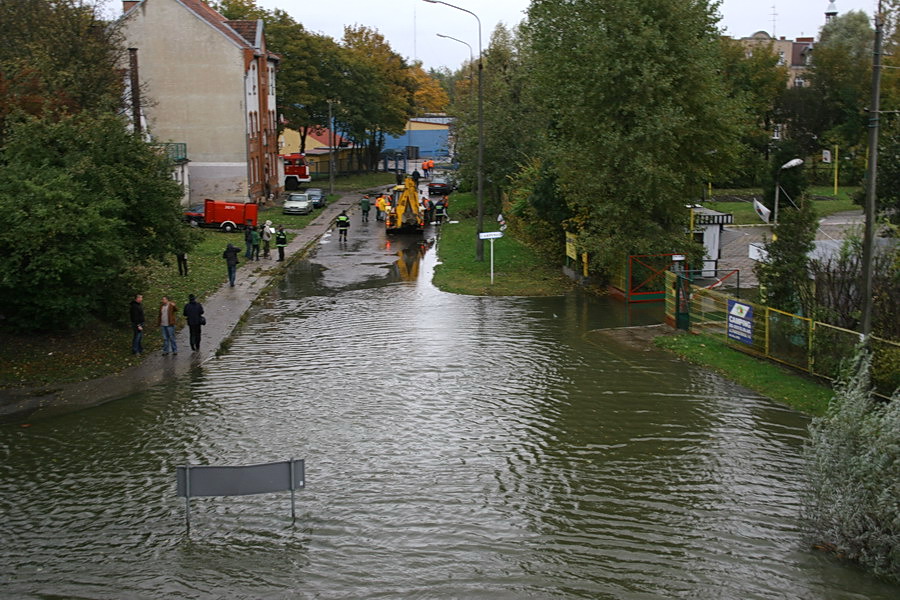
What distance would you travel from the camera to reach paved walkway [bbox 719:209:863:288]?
30.8m

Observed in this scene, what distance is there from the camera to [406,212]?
141 ft

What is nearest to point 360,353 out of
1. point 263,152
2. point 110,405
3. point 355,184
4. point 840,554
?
point 110,405

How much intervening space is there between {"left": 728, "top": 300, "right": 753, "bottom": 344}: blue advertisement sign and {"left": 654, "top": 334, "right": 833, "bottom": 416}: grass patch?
0.34 metres

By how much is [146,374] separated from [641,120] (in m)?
15.2

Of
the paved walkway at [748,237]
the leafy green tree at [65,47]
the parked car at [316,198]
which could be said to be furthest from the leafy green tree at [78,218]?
the parked car at [316,198]

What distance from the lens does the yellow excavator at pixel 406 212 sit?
4294 centimetres

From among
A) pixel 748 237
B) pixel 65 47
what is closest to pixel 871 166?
pixel 748 237

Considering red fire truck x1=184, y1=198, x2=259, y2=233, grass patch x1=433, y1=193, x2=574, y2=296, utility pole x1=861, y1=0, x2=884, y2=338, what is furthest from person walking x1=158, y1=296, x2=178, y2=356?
red fire truck x1=184, y1=198, x2=259, y2=233

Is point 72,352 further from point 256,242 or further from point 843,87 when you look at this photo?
point 843,87

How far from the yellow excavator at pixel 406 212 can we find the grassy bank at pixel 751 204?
50.2ft

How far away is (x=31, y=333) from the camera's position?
19812 millimetres

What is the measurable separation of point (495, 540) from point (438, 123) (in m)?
96.1

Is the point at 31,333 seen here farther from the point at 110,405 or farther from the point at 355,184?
the point at 355,184

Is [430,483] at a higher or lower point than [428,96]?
lower
